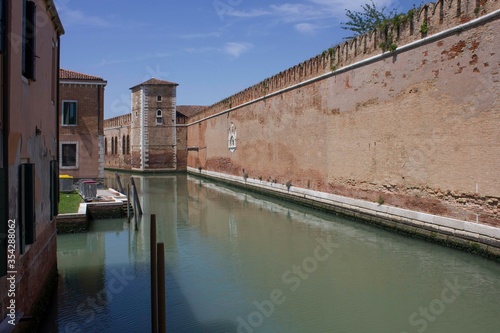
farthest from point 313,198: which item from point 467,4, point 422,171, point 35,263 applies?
point 35,263

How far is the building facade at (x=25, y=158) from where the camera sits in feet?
10.3

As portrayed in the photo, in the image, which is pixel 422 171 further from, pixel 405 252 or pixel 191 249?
pixel 191 249

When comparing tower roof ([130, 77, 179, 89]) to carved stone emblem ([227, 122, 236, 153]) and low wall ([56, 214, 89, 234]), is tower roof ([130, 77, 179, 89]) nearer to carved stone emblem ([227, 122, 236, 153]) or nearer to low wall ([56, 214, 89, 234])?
carved stone emblem ([227, 122, 236, 153])

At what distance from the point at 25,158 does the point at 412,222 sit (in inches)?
264

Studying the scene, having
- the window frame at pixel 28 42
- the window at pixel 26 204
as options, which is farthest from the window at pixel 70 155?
the window at pixel 26 204

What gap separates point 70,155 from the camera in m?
14.8

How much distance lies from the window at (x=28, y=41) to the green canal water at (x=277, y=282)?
236cm

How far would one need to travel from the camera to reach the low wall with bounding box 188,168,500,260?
22.6 ft

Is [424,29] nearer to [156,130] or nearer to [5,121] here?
[5,121]

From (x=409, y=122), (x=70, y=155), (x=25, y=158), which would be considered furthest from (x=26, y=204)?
(x=70, y=155)

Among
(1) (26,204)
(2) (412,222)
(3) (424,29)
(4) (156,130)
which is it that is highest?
(3) (424,29)

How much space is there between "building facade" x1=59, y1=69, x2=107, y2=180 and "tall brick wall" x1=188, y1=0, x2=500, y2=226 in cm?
583

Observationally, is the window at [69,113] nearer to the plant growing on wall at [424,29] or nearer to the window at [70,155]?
the window at [70,155]

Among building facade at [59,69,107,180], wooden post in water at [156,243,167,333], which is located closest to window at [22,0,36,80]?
wooden post in water at [156,243,167,333]
